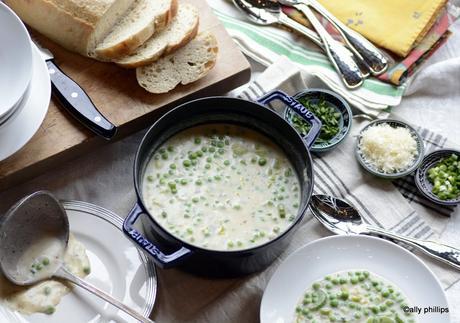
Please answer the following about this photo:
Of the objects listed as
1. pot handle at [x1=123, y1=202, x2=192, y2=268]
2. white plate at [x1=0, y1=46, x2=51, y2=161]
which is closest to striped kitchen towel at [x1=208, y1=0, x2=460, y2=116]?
white plate at [x1=0, y1=46, x2=51, y2=161]

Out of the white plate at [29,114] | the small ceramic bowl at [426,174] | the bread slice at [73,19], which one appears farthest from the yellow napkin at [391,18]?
the white plate at [29,114]

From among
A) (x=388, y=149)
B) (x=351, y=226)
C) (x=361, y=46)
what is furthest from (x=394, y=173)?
(x=361, y=46)

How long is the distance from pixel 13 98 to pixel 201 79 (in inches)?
24.0

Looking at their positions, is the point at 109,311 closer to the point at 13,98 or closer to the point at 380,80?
the point at 13,98

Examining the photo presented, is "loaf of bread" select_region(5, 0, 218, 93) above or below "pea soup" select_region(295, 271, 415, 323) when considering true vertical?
above

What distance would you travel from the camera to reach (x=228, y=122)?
1965 mm

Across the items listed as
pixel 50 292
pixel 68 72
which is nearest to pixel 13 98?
pixel 68 72

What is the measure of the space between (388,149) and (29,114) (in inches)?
43.8

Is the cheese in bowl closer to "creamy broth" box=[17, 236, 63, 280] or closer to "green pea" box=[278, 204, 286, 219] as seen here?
"green pea" box=[278, 204, 286, 219]

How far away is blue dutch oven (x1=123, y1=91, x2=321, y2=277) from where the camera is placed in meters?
1.64

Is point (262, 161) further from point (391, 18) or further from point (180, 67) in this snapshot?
point (391, 18)

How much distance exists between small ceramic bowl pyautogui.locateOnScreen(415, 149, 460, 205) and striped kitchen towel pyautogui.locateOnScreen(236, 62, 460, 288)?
3 cm

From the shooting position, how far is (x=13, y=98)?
5.92 feet

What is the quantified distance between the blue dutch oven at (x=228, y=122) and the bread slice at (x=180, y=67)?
0.68 ft
